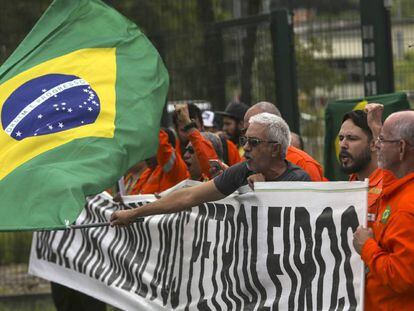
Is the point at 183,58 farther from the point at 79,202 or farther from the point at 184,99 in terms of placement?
the point at 79,202

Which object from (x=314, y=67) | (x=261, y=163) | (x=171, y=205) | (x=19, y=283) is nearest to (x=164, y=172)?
(x=171, y=205)

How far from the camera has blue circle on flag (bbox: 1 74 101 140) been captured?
856 centimetres

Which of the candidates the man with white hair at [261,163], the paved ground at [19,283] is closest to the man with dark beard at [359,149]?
the man with white hair at [261,163]

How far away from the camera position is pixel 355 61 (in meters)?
12.7

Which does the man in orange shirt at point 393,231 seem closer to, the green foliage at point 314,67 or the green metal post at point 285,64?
Result: the green metal post at point 285,64

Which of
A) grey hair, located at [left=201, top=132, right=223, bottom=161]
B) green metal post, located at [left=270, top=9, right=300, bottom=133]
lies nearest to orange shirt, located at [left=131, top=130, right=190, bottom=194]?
grey hair, located at [left=201, top=132, right=223, bottom=161]

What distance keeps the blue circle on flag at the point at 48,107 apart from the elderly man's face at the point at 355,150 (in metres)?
1.94

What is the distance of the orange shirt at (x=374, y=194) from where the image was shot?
267 inches

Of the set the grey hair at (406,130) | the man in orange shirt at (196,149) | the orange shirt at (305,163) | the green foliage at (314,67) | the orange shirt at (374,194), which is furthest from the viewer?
the green foliage at (314,67)

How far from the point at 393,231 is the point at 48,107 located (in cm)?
331

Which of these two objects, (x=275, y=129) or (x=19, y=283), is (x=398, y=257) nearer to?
(x=275, y=129)

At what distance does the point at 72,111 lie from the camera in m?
8.67

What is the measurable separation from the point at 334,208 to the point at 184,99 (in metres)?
7.31

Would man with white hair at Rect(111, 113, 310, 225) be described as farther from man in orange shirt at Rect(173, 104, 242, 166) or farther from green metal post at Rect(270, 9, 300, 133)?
green metal post at Rect(270, 9, 300, 133)
